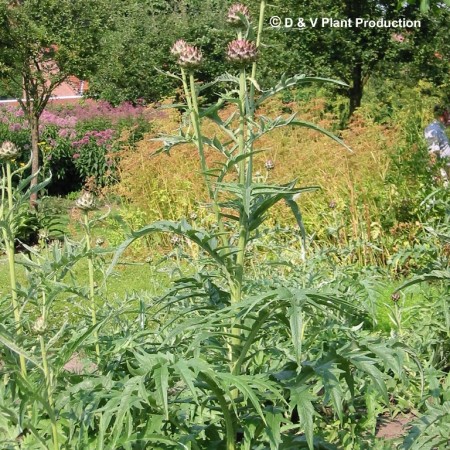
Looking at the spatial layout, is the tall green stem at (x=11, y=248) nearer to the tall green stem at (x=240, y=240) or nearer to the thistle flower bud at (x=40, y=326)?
the thistle flower bud at (x=40, y=326)

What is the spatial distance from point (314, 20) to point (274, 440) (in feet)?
40.0

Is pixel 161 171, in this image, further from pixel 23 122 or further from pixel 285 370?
pixel 23 122

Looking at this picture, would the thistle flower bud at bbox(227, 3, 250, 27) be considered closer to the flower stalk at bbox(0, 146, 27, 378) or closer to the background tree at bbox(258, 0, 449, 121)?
the flower stalk at bbox(0, 146, 27, 378)

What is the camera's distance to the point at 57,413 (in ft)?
7.80

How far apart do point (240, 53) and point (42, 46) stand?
1066cm

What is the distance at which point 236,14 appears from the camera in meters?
2.51

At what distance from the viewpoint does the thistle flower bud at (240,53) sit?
92.9 inches

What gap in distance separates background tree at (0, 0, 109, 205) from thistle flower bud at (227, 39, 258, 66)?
9.95 m

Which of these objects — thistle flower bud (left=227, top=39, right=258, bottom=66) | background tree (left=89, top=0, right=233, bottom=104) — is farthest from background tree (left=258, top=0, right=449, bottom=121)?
thistle flower bud (left=227, top=39, right=258, bottom=66)

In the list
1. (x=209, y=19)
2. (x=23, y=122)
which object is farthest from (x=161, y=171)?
(x=209, y=19)

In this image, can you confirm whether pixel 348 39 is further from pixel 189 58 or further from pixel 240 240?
pixel 240 240

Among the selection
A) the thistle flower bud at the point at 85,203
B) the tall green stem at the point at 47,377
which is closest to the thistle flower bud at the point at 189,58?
the thistle flower bud at the point at 85,203

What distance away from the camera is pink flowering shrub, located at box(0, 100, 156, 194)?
15.4 m

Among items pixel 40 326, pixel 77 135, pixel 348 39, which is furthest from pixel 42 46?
pixel 40 326
